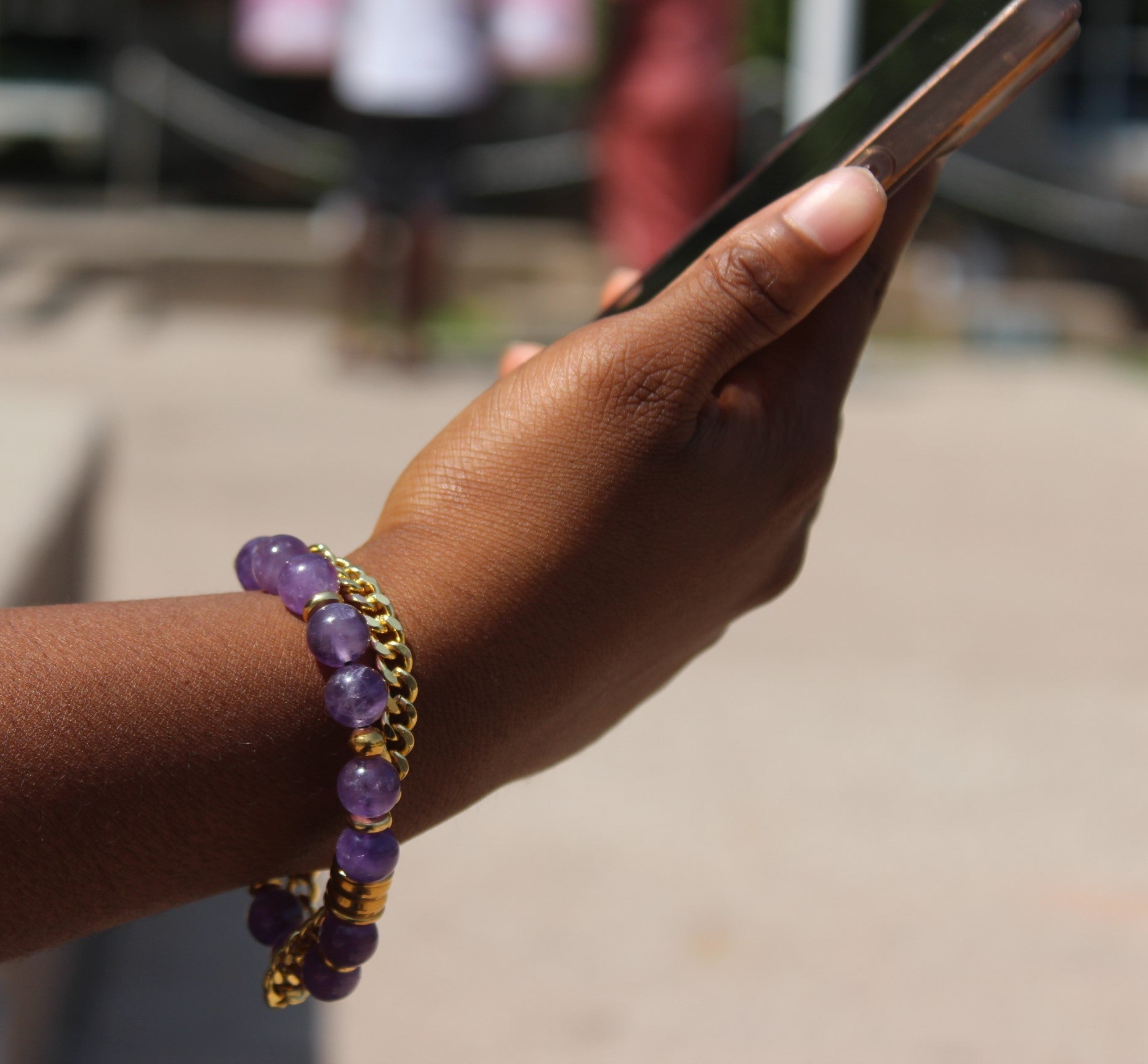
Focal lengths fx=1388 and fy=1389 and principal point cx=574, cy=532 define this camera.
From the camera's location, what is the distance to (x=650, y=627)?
0.92 meters

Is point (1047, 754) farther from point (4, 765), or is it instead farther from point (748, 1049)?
point (4, 765)

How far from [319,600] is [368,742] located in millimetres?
87

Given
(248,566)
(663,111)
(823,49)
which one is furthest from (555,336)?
(248,566)

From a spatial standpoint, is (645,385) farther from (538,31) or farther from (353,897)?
(538,31)

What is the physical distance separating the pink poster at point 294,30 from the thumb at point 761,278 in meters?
5.10

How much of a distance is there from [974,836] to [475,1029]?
0.94 m

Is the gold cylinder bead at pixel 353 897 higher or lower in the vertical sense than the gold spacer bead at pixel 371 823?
lower

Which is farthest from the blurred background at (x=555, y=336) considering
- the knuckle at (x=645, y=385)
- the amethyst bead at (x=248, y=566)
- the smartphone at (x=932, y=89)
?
the smartphone at (x=932, y=89)

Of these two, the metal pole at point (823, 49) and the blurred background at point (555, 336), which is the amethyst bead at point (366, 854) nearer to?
the blurred background at point (555, 336)

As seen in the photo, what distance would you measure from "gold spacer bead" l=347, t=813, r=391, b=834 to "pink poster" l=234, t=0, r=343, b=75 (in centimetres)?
524

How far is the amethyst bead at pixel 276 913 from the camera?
899mm

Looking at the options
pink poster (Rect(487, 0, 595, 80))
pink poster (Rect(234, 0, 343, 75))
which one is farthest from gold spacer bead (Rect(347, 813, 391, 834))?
pink poster (Rect(234, 0, 343, 75))

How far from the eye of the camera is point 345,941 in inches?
32.6

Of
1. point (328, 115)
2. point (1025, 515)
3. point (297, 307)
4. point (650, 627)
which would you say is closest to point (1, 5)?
point (328, 115)
